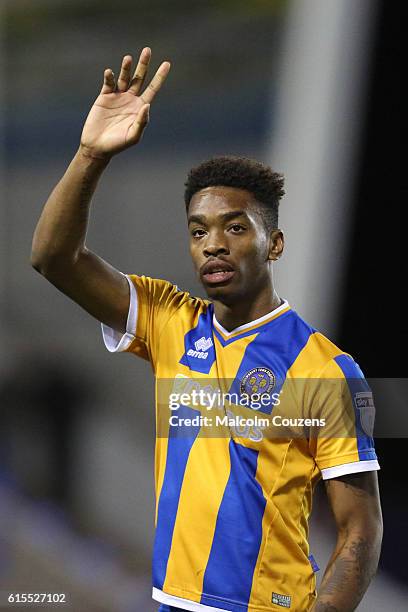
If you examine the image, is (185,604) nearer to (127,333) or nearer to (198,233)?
(127,333)

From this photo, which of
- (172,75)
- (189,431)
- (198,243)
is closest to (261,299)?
(198,243)

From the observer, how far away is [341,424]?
1.81 meters

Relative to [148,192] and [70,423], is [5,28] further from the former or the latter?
[70,423]

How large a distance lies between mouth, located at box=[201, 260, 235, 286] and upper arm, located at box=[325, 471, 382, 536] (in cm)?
50

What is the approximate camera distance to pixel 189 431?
1.88 m

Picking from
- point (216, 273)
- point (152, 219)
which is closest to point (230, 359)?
point (216, 273)

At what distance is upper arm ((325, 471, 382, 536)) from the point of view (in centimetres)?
177

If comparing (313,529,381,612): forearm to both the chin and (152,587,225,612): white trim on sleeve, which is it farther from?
the chin

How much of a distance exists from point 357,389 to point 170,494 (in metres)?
0.47

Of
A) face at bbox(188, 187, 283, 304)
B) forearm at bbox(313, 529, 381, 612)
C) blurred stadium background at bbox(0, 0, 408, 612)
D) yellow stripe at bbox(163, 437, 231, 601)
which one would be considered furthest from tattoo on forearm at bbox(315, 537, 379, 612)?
blurred stadium background at bbox(0, 0, 408, 612)

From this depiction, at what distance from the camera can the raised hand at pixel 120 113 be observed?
178 centimetres

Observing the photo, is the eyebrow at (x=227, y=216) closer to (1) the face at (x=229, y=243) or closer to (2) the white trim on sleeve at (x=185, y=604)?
(1) the face at (x=229, y=243)

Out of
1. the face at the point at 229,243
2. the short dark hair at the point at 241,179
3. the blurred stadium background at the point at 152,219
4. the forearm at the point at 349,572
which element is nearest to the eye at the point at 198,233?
the face at the point at 229,243

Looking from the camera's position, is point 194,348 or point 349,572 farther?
point 194,348
